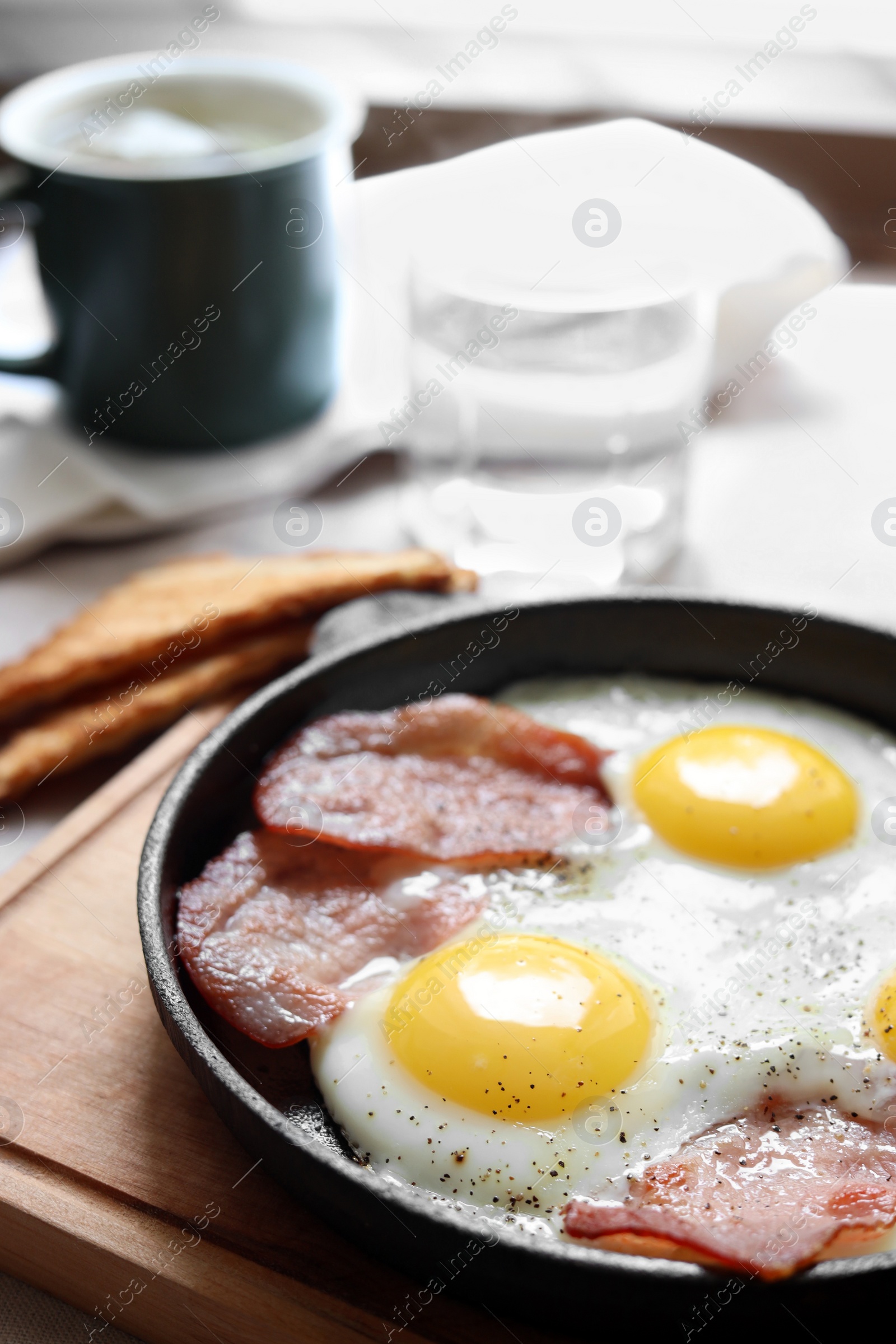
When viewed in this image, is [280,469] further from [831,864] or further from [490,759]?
[831,864]

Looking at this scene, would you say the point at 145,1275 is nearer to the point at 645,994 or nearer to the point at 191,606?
the point at 645,994

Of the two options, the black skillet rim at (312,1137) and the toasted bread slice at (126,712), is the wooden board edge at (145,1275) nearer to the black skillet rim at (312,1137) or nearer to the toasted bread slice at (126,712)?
the black skillet rim at (312,1137)

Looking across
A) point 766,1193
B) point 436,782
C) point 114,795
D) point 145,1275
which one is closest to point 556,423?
point 436,782

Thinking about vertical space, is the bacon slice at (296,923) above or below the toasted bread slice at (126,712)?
below

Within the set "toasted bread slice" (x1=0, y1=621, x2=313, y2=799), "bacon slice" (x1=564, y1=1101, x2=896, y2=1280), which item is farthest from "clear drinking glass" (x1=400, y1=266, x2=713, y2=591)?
"bacon slice" (x1=564, y1=1101, x2=896, y2=1280)

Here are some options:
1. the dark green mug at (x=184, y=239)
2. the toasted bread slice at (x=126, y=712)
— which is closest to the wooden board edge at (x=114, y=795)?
the toasted bread slice at (x=126, y=712)

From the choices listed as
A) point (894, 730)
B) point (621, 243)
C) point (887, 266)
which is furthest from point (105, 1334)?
point (887, 266)

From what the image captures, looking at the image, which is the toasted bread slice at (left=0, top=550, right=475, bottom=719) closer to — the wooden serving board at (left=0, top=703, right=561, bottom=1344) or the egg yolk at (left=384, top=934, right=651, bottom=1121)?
the wooden serving board at (left=0, top=703, right=561, bottom=1344)
